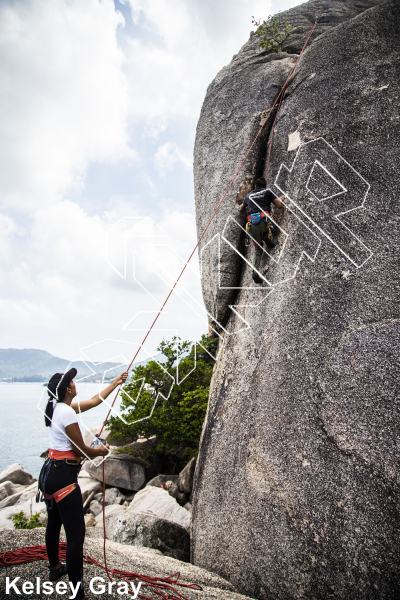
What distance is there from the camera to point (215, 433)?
543cm

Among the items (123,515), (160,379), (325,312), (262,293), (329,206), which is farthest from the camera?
(160,379)

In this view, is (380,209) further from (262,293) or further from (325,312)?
(262,293)

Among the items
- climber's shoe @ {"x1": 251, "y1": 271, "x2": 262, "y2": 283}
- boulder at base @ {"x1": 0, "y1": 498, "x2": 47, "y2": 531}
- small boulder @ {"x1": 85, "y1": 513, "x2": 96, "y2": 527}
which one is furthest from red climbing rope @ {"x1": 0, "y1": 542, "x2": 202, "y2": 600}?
boulder at base @ {"x1": 0, "y1": 498, "x2": 47, "y2": 531}

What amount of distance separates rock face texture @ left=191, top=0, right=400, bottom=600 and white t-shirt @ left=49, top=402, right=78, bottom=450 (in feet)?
9.09

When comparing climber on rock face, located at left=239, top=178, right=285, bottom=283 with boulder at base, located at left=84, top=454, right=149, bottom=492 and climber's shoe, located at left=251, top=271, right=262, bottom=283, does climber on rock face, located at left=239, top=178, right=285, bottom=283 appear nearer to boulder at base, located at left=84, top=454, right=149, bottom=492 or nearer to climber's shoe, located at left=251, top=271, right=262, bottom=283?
climber's shoe, located at left=251, top=271, right=262, bottom=283

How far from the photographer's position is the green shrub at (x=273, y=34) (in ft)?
28.8

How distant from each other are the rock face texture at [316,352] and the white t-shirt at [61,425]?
9.09ft

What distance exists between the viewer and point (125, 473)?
11.6 metres

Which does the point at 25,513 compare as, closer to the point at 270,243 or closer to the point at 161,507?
the point at 161,507

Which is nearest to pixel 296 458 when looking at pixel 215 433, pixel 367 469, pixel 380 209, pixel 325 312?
pixel 367 469

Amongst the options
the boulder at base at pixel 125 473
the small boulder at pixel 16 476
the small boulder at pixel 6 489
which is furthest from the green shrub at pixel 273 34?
the small boulder at pixel 16 476

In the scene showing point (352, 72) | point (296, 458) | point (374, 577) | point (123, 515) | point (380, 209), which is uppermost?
point (352, 72)

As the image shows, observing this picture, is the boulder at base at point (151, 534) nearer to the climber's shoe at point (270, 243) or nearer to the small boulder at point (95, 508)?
the small boulder at point (95, 508)

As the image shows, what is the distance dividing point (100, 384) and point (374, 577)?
3898 millimetres
